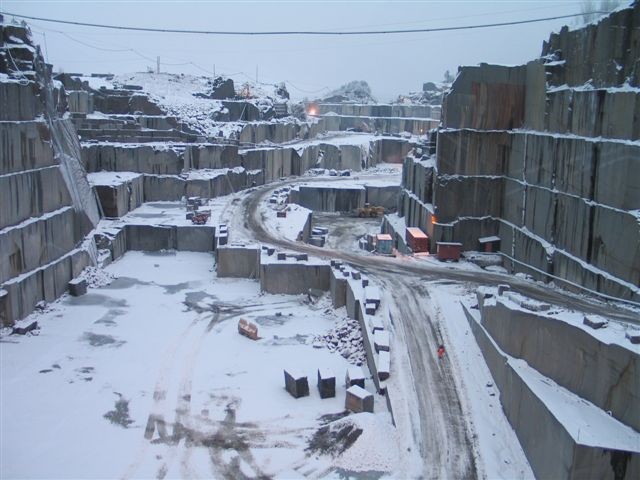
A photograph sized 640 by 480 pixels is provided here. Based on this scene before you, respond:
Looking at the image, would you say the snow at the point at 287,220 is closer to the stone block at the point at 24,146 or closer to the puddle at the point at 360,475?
the stone block at the point at 24,146

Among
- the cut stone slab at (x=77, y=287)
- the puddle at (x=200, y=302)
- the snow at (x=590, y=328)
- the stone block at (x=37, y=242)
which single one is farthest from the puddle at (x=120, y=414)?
the snow at (x=590, y=328)

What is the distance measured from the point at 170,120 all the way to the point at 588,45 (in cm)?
3771

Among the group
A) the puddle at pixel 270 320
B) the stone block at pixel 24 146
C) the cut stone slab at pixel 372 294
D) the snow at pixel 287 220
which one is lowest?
the puddle at pixel 270 320

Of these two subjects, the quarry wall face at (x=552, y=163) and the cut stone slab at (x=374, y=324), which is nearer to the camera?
the quarry wall face at (x=552, y=163)

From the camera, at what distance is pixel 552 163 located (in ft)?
74.1

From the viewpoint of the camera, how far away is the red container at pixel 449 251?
26.9m

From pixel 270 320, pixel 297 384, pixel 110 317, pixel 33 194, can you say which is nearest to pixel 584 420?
pixel 297 384

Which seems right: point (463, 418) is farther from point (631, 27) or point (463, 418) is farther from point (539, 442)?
point (631, 27)

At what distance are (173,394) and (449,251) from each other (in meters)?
14.1

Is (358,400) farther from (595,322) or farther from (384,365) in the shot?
(595,322)

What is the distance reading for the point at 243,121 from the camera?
191ft

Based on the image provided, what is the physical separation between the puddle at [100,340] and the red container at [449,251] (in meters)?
13.7

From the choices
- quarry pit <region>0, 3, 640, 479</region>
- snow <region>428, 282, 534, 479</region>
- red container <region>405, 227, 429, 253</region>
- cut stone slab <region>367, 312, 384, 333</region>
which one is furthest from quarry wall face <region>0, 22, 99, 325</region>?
red container <region>405, 227, 429, 253</region>

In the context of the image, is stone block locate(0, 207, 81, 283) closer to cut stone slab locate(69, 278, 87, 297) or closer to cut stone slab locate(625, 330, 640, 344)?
cut stone slab locate(69, 278, 87, 297)
